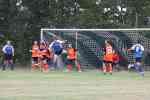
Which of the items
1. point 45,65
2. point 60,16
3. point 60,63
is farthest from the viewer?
point 60,16

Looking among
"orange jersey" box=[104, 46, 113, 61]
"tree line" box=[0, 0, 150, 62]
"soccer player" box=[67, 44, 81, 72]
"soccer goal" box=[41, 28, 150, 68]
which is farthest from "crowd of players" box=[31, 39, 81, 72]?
"tree line" box=[0, 0, 150, 62]

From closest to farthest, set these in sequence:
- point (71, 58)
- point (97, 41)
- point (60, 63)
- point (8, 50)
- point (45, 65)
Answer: point (45, 65) → point (71, 58) → point (8, 50) → point (60, 63) → point (97, 41)

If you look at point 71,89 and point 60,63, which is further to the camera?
point 60,63

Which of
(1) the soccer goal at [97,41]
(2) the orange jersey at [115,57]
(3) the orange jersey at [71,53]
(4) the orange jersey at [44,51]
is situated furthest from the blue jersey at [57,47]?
(2) the orange jersey at [115,57]

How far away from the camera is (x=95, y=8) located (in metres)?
45.1

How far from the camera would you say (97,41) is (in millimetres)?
36594

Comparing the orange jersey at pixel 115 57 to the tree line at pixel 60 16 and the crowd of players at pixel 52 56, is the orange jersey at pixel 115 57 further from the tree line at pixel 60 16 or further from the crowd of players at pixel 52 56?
the tree line at pixel 60 16

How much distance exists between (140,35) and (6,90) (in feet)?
55.5

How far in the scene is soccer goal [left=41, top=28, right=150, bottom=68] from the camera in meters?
36.2

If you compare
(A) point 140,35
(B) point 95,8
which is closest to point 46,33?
(A) point 140,35

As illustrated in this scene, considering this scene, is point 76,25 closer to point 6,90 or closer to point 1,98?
point 6,90

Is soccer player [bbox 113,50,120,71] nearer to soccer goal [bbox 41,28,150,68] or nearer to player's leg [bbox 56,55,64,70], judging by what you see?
soccer goal [bbox 41,28,150,68]

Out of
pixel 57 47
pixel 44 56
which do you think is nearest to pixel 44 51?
pixel 44 56

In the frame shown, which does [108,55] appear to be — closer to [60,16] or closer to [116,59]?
[116,59]
